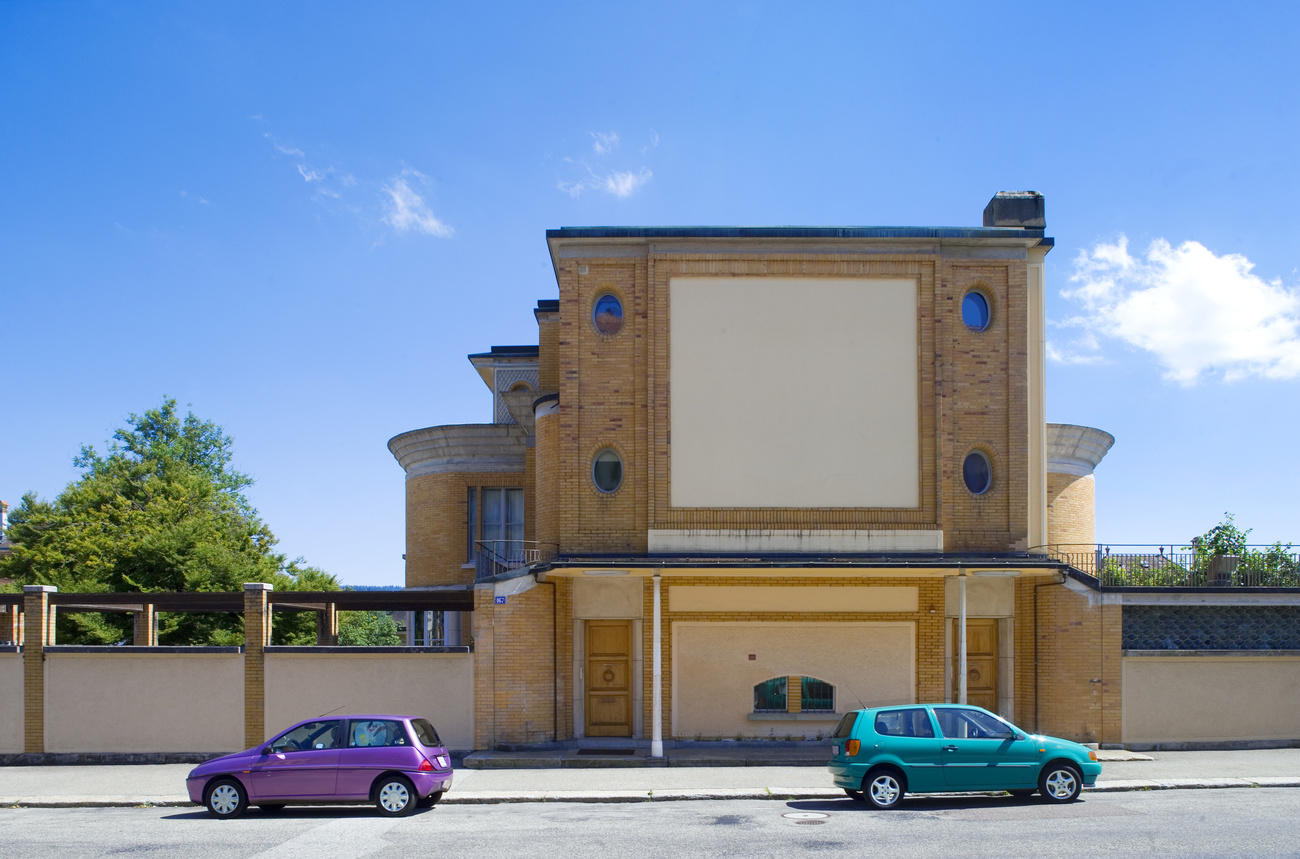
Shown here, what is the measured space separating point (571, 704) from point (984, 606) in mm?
8330

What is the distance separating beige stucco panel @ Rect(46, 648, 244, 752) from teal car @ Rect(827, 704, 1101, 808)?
1181 centimetres

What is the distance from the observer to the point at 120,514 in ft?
120

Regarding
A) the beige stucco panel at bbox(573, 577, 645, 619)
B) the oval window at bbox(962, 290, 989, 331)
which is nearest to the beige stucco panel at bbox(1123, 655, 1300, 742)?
the oval window at bbox(962, 290, 989, 331)

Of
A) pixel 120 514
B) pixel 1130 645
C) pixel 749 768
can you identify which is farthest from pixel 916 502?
pixel 120 514

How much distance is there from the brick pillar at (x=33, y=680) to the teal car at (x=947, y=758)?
14.9 metres

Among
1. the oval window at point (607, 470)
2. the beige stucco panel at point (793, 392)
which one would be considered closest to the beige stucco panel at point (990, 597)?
the beige stucco panel at point (793, 392)

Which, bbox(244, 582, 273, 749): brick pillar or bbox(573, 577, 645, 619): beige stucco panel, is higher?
bbox(573, 577, 645, 619): beige stucco panel

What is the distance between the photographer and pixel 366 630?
63469 millimetres

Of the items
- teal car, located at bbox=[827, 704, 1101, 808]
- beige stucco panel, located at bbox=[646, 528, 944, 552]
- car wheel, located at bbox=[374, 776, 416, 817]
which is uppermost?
beige stucco panel, located at bbox=[646, 528, 944, 552]

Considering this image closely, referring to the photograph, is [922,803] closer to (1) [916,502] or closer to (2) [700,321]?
(1) [916,502]

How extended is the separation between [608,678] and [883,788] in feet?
26.4

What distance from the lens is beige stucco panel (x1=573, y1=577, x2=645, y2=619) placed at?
21.2m

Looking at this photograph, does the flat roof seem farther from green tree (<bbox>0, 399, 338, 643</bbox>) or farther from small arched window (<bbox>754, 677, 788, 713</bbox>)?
green tree (<bbox>0, 399, 338, 643</bbox>)

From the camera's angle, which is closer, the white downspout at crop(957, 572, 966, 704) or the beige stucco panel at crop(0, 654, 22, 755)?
the white downspout at crop(957, 572, 966, 704)
